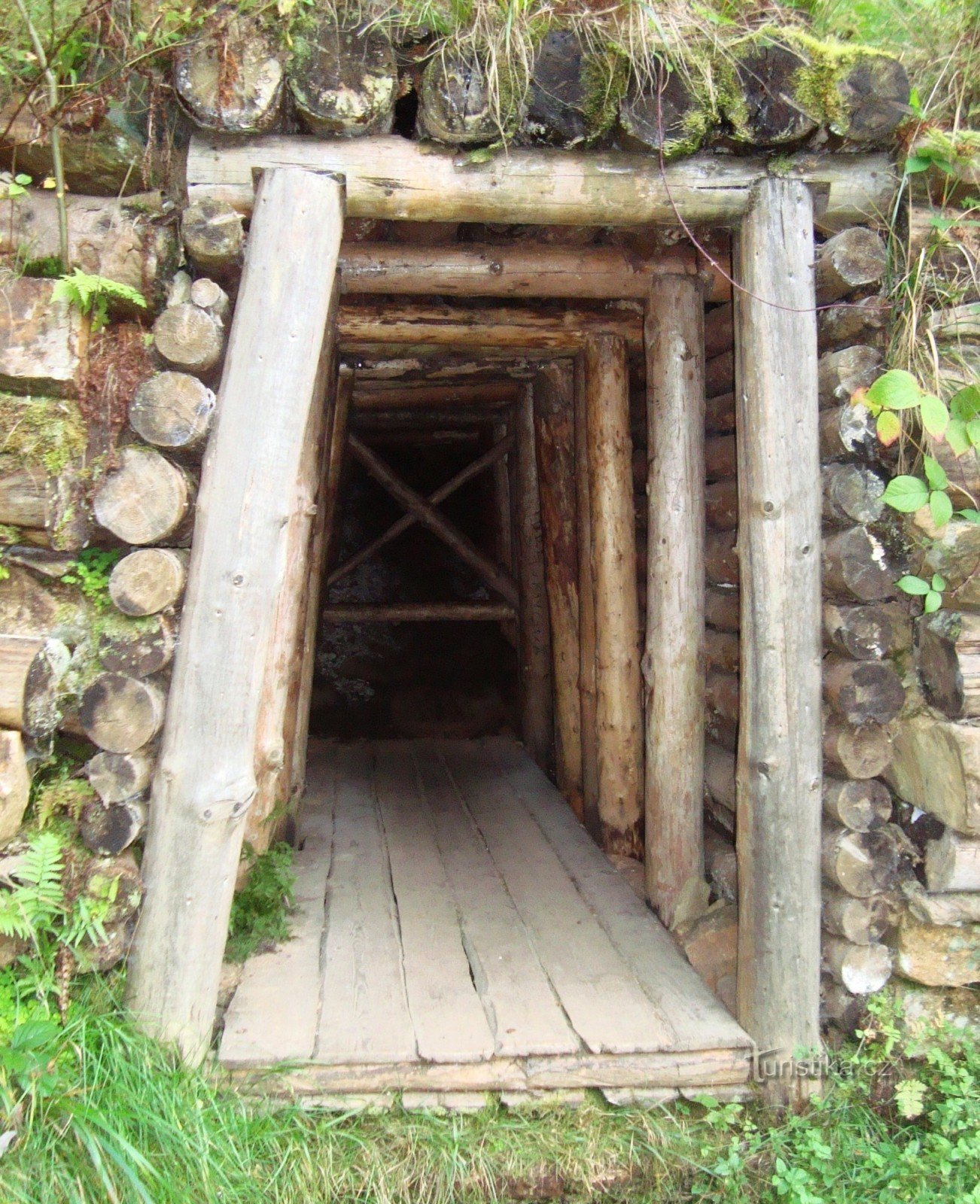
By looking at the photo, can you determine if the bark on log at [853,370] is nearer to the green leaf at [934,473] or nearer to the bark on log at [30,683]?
the green leaf at [934,473]

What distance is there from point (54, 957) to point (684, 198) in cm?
271

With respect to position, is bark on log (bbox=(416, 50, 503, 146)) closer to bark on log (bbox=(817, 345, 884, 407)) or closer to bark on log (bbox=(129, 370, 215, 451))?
bark on log (bbox=(129, 370, 215, 451))

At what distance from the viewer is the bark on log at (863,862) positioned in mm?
2738

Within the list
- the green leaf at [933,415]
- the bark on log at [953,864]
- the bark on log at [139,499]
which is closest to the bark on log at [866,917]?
the bark on log at [953,864]

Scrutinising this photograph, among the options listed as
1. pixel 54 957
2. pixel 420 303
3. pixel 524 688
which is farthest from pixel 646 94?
pixel 524 688

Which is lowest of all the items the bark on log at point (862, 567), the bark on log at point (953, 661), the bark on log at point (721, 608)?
the bark on log at point (953, 661)

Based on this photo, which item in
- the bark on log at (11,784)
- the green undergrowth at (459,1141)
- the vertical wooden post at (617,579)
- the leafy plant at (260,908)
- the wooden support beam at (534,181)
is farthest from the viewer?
the vertical wooden post at (617,579)

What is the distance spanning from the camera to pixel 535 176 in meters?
2.61

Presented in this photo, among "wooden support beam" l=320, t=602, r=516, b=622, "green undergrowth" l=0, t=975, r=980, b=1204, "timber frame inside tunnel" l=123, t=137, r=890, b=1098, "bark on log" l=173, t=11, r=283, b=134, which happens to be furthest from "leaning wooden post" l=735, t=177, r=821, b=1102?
"wooden support beam" l=320, t=602, r=516, b=622

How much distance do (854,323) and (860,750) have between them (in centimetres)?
129

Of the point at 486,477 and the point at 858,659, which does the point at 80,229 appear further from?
the point at 486,477

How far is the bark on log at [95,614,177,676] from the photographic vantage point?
2.40 m

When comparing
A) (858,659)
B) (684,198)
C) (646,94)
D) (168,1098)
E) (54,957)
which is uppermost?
(646,94)

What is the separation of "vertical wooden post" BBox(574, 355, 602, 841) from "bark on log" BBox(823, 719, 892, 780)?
155 centimetres
